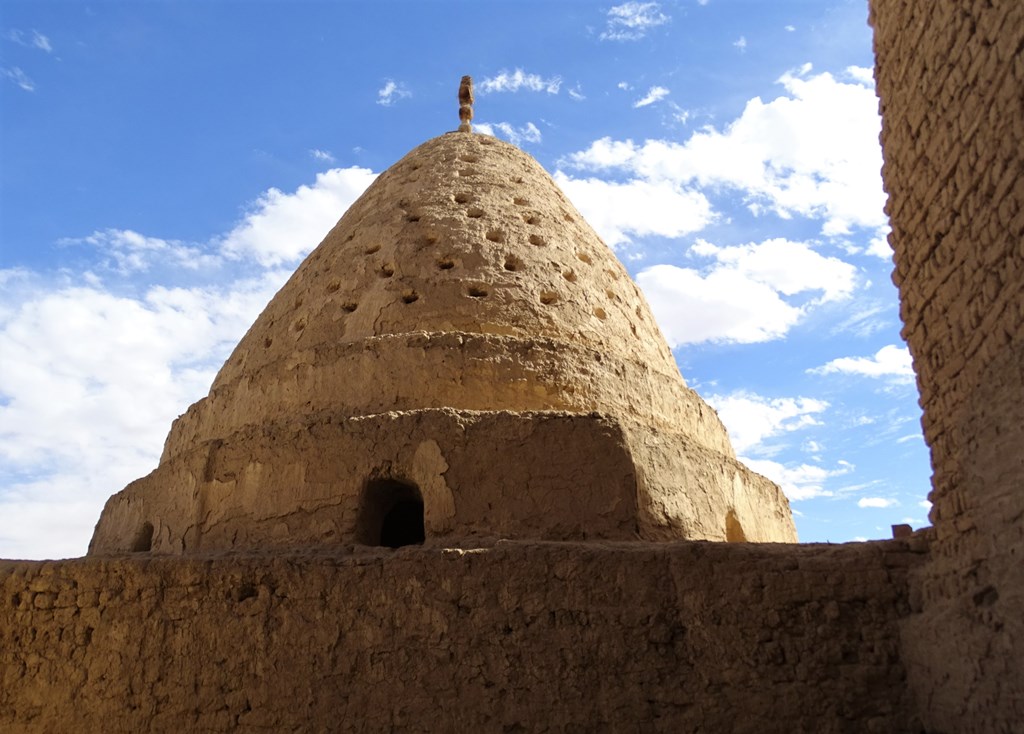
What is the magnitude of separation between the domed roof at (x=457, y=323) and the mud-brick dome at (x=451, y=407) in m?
0.02

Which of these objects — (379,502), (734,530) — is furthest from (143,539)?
(734,530)

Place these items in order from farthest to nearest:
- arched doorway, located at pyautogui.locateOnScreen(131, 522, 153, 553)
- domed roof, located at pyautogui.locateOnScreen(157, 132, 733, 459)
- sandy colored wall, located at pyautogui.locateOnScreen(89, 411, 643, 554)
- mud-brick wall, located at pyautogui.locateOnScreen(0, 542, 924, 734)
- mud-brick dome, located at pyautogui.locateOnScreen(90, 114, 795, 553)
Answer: arched doorway, located at pyautogui.locateOnScreen(131, 522, 153, 553), domed roof, located at pyautogui.locateOnScreen(157, 132, 733, 459), mud-brick dome, located at pyautogui.locateOnScreen(90, 114, 795, 553), sandy colored wall, located at pyautogui.locateOnScreen(89, 411, 643, 554), mud-brick wall, located at pyautogui.locateOnScreen(0, 542, 924, 734)

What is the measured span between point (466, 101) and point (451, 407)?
22.1 feet

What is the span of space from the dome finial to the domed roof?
189cm

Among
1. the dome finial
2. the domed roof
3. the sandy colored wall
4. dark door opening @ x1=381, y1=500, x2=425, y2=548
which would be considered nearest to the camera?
the sandy colored wall

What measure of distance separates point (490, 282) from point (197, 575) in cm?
412

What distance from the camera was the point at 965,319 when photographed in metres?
4.97

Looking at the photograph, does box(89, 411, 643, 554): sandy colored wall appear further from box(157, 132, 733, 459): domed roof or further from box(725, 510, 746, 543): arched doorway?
box(725, 510, 746, 543): arched doorway

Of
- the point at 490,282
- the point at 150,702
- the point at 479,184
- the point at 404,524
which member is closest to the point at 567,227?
the point at 479,184

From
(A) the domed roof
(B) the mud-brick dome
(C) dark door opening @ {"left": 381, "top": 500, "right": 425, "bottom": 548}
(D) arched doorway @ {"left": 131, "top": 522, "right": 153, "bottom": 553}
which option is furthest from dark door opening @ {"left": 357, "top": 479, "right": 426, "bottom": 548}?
(D) arched doorway @ {"left": 131, "top": 522, "right": 153, "bottom": 553}

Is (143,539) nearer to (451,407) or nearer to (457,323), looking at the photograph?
(451,407)

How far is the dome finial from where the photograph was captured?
42.5ft

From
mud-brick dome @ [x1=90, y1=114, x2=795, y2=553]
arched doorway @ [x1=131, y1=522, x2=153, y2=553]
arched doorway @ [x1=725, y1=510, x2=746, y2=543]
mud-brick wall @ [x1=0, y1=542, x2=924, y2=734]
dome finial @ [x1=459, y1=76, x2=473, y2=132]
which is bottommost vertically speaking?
mud-brick wall @ [x1=0, y1=542, x2=924, y2=734]

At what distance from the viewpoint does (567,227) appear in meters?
10.5
